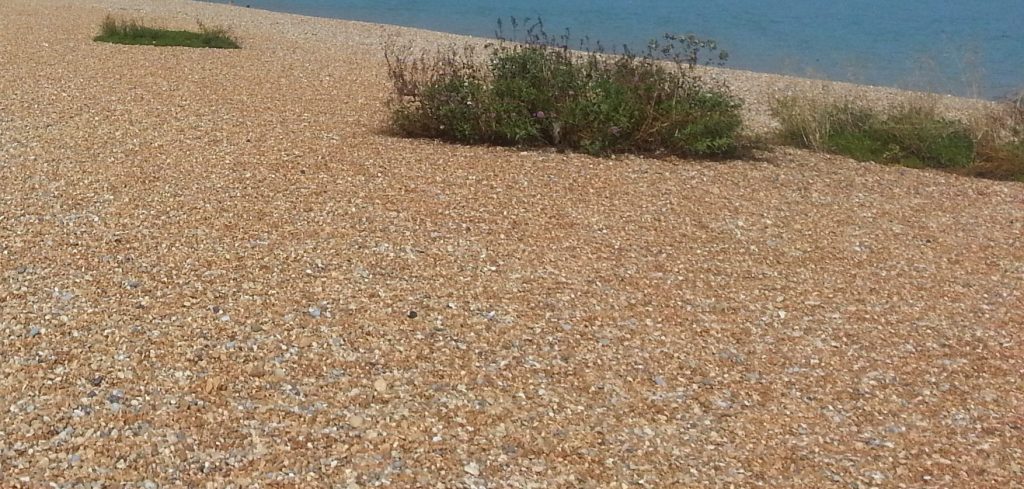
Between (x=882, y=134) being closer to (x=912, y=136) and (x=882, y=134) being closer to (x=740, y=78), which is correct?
(x=912, y=136)

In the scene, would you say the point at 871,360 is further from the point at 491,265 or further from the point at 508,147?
the point at 508,147

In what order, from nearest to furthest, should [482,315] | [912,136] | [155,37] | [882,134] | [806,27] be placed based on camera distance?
[482,315]
[912,136]
[882,134]
[155,37]
[806,27]

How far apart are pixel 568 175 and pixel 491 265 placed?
199 centimetres

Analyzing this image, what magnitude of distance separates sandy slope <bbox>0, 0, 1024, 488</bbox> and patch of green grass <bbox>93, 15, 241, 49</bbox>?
16.0 feet

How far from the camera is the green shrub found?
777cm

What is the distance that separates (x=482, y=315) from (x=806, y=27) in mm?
24618

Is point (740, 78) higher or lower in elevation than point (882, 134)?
higher

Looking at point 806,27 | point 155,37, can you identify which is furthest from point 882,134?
point 806,27

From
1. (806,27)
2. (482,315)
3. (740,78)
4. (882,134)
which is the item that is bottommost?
(482,315)

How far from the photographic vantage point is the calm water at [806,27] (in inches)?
708

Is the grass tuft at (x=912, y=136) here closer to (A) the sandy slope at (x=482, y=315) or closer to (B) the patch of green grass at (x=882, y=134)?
(B) the patch of green grass at (x=882, y=134)

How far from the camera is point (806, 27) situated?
2709cm

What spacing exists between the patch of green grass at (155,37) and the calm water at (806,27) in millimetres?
8534

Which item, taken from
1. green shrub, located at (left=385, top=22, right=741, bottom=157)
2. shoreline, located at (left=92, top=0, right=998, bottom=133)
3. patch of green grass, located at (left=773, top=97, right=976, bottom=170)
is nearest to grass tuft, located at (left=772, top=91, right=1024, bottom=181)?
patch of green grass, located at (left=773, top=97, right=976, bottom=170)
